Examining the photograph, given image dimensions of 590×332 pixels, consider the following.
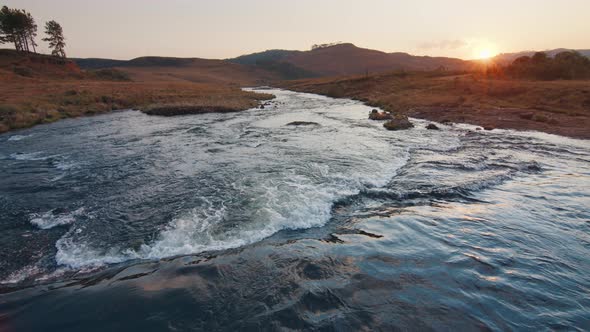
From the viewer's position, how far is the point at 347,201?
11.0 m

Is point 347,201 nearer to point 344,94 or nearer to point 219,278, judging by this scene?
point 219,278


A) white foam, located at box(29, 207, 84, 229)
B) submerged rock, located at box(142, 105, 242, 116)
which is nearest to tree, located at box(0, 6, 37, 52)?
submerged rock, located at box(142, 105, 242, 116)

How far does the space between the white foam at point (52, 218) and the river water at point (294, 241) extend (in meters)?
0.07

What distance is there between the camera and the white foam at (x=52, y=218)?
909 cm

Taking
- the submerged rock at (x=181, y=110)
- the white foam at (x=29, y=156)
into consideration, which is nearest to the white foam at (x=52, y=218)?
the white foam at (x=29, y=156)

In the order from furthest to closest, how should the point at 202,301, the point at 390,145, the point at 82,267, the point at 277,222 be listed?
the point at 390,145, the point at 277,222, the point at 82,267, the point at 202,301

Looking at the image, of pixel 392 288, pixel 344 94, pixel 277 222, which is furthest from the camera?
pixel 344 94

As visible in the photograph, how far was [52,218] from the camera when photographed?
950cm

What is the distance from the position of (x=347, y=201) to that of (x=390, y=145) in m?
10.7

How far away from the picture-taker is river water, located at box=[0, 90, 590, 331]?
5.52 metres

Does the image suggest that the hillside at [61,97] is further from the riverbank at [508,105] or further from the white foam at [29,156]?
the riverbank at [508,105]

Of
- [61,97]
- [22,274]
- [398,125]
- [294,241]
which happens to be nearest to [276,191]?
[294,241]

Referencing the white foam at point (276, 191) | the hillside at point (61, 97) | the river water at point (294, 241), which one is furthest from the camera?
the hillside at point (61, 97)

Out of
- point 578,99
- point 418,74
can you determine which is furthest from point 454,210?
point 418,74
